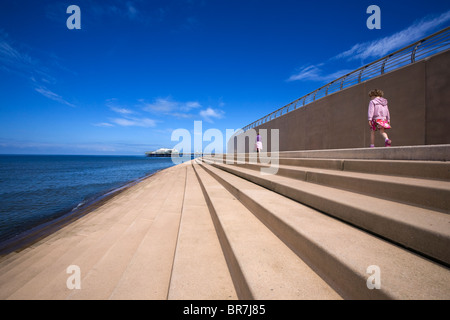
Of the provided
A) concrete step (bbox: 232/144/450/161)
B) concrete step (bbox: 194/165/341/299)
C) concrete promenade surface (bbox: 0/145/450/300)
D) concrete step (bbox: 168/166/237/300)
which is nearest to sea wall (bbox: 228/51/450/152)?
concrete step (bbox: 232/144/450/161)

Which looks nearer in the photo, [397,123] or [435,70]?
[435,70]

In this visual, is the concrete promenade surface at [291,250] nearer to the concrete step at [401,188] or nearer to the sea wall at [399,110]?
the concrete step at [401,188]

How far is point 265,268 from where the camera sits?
1.42 metres

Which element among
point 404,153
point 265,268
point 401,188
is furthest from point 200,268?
point 404,153

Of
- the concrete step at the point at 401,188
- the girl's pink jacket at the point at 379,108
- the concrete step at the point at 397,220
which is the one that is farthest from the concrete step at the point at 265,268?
the girl's pink jacket at the point at 379,108

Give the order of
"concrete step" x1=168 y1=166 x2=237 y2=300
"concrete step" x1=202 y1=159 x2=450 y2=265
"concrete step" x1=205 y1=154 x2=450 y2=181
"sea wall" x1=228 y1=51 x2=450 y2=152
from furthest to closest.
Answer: "sea wall" x1=228 y1=51 x2=450 y2=152
"concrete step" x1=205 y1=154 x2=450 y2=181
"concrete step" x1=168 y1=166 x2=237 y2=300
"concrete step" x1=202 y1=159 x2=450 y2=265

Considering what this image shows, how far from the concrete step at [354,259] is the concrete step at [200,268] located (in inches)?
27.3

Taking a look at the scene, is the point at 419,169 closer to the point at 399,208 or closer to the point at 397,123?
the point at 399,208

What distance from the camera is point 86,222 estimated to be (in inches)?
173

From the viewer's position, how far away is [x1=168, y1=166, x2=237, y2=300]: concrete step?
1452 millimetres

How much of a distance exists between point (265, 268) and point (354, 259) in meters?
0.61

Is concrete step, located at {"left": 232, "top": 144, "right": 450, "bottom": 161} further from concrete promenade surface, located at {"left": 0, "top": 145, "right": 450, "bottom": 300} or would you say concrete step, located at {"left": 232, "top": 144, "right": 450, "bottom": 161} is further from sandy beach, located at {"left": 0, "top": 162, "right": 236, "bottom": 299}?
sandy beach, located at {"left": 0, "top": 162, "right": 236, "bottom": 299}
